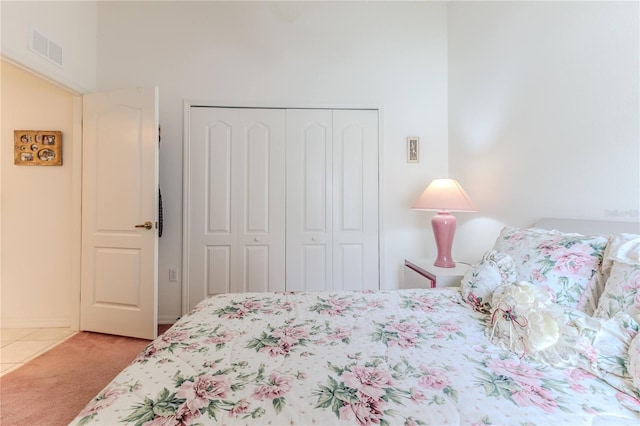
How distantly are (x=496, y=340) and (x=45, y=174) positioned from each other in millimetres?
3548

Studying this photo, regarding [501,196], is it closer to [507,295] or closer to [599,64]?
[599,64]

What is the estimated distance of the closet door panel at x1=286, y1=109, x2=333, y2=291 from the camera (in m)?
2.67

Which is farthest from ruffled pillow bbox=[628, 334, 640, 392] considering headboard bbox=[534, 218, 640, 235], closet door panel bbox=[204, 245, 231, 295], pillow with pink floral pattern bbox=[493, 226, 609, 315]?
closet door panel bbox=[204, 245, 231, 295]

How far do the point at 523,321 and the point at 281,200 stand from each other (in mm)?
2079

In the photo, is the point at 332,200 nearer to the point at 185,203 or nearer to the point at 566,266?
the point at 185,203

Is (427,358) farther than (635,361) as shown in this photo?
Yes

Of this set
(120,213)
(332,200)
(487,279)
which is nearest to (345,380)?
(487,279)

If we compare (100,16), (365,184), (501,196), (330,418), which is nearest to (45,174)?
(100,16)

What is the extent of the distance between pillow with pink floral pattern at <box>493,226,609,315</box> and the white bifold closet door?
153cm

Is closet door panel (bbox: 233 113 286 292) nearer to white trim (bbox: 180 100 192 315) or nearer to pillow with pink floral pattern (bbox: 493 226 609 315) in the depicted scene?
white trim (bbox: 180 100 192 315)

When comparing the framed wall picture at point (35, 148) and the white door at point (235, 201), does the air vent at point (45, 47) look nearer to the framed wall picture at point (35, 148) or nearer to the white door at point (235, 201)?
the framed wall picture at point (35, 148)

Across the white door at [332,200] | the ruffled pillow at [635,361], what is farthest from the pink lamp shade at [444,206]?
the ruffled pillow at [635,361]

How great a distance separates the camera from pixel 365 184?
2723 mm

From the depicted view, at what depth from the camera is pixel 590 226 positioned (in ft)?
4.57
